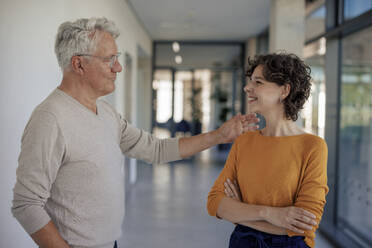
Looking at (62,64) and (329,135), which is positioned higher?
(62,64)

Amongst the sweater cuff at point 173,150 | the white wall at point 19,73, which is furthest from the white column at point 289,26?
the sweater cuff at point 173,150

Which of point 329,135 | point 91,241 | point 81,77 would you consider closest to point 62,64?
point 81,77

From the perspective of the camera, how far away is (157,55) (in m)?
10.6

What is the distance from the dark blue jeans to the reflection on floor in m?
2.46

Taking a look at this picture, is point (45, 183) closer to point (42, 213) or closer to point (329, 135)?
point (42, 213)

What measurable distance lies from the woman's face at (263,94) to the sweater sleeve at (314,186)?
30cm

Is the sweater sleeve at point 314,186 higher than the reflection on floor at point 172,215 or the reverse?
higher

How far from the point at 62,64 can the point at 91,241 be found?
77cm

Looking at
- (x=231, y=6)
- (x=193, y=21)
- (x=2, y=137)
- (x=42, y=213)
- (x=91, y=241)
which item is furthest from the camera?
(x=193, y=21)

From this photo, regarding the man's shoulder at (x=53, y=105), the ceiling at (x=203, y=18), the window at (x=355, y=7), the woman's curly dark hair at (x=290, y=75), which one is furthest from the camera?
the ceiling at (x=203, y=18)

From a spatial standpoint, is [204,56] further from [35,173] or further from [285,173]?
[35,173]

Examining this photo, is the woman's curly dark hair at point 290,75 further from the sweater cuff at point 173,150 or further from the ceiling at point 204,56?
the ceiling at point 204,56

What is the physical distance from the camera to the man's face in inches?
60.6

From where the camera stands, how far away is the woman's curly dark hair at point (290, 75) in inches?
63.9
